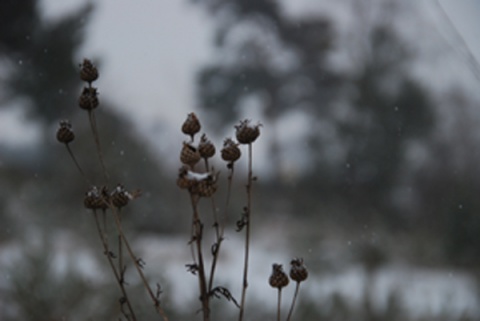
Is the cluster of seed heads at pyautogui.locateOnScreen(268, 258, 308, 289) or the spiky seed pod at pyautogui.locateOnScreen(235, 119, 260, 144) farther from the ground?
the spiky seed pod at pyautogui.locateOnScreen(235, 119, 260, 144)

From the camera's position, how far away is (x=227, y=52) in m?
1.65

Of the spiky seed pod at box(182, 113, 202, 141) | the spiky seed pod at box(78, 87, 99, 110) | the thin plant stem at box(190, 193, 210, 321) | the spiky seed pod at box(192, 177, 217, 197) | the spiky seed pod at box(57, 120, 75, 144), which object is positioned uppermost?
the spiky seed pod at box(78, 87, 99, 110)

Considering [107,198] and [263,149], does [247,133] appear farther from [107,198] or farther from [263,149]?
[263,149]

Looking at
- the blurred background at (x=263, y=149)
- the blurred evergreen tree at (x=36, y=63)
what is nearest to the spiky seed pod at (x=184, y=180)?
the blurred background at (x=263, y=149)

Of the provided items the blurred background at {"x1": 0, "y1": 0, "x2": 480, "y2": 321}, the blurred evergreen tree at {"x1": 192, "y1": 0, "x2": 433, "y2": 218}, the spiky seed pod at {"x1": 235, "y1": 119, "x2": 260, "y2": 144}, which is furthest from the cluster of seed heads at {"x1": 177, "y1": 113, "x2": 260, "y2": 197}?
the blurred evergreen tree at {"x1": 192, "y1": 0, "x2": 433, "y2": 218}

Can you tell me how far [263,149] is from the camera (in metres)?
1.55

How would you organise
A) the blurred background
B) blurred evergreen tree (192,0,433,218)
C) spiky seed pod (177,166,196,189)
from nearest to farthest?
spiky seed pod (177,166,196,189) < the blurred background < blurred evergreen tree (192,0,433,218)

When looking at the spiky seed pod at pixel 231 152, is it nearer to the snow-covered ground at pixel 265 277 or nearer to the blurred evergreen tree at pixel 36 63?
the snow-covered ground at pixel 265 277

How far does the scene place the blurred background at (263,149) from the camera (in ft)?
4.72

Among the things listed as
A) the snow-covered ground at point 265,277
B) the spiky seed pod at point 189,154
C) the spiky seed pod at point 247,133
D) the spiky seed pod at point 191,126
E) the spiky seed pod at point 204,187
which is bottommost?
the spiky seed pod at point 204,187

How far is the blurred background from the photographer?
1.44 meters

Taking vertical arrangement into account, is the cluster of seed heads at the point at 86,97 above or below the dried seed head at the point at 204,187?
above

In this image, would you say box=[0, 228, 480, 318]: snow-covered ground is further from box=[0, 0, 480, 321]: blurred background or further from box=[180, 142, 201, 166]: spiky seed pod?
box=[180, 142, 201, 166]: spiky seed pod

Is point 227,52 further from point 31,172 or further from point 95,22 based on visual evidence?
point 31,172
